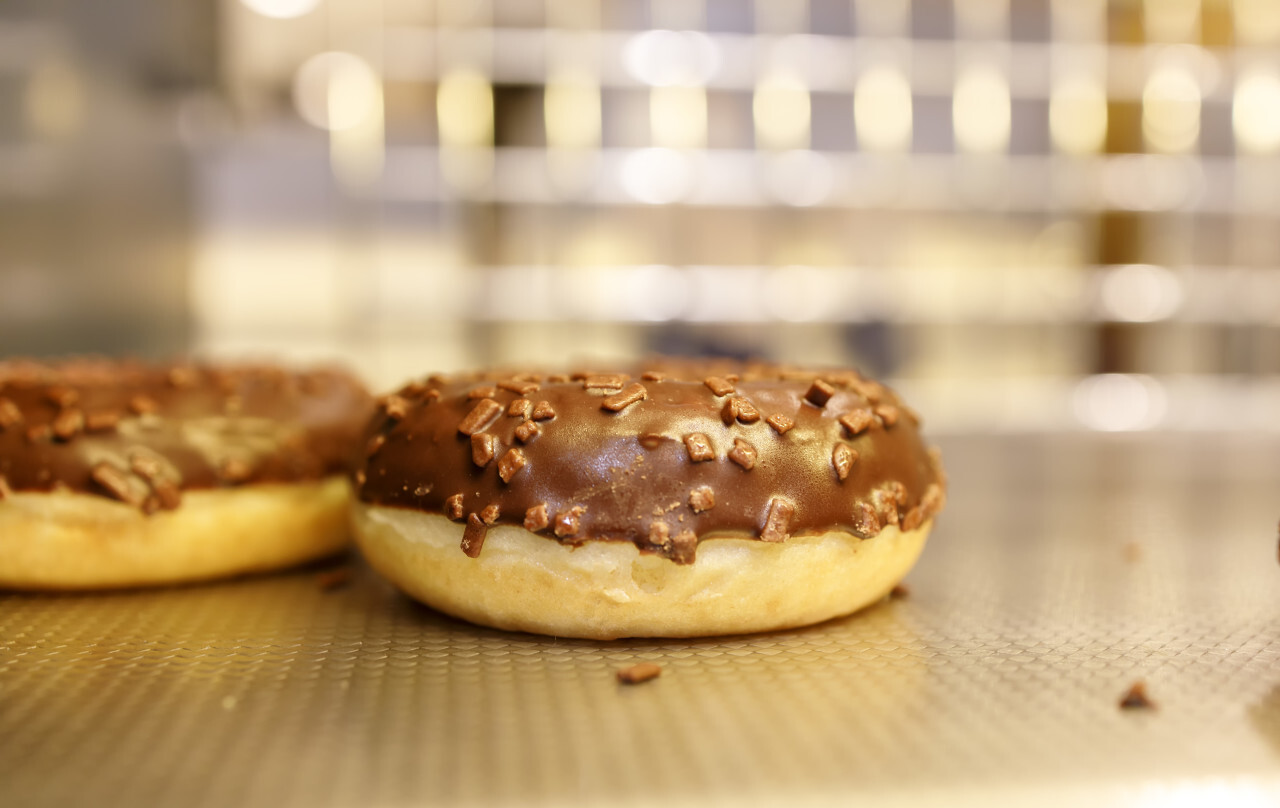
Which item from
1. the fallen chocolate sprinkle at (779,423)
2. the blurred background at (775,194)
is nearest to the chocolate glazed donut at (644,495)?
the fallen chocolate sprinkle at (779,423)

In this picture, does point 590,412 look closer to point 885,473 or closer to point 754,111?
point 885,473

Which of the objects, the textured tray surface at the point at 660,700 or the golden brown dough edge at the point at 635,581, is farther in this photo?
the golden brown dough edge at the point at 635,581

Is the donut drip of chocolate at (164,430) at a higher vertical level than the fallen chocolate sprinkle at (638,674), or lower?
higher

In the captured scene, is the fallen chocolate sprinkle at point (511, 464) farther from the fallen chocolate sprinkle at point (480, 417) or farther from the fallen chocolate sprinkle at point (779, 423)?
the fallen chocolate sprinkle at point (779, 423)

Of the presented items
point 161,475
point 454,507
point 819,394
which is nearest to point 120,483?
point 161,475

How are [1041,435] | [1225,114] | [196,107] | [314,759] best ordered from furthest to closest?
[1225,114] → [196,107] → [1041,435] → [314,759]

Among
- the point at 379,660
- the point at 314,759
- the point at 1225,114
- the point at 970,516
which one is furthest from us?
the point at 1225,114

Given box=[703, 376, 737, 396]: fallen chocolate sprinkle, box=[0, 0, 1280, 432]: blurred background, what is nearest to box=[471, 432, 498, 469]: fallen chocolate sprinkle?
box=[703, 376, 737, 396]: fallen chocolate sprinkle

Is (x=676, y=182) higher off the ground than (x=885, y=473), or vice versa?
(x=676, y=182)

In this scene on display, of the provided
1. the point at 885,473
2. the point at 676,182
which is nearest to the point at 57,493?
the point at 885,473
